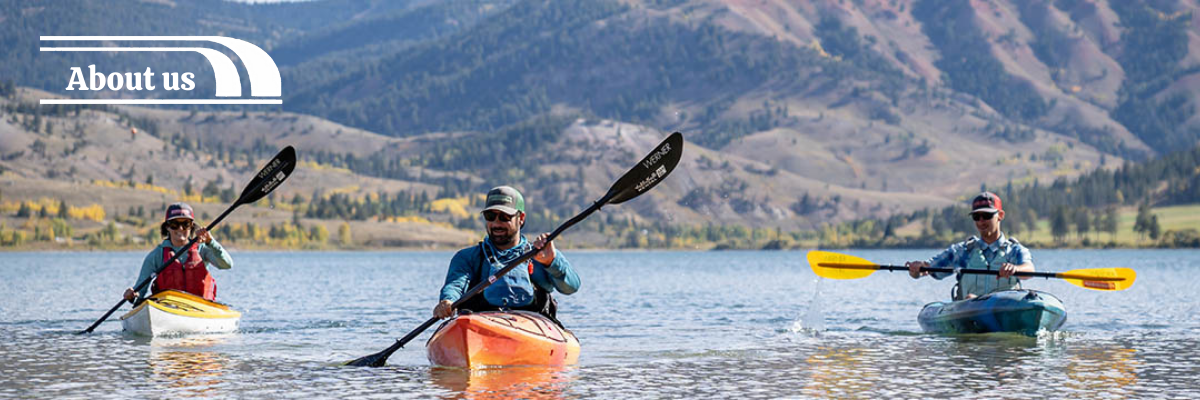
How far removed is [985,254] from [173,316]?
64.1 ft

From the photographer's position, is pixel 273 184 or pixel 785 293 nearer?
pixel 273 184

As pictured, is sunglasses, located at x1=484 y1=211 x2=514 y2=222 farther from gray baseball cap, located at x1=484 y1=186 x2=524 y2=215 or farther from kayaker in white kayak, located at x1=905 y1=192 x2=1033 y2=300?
kayaker in white kayak, located at x1=905 y1=192 x2=1033 y2=300

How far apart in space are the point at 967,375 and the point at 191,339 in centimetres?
1928

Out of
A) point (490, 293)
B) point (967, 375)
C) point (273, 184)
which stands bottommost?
point (967, 375)

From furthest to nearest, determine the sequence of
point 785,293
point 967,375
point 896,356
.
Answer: point 785,293
point 896,356
point 967,375

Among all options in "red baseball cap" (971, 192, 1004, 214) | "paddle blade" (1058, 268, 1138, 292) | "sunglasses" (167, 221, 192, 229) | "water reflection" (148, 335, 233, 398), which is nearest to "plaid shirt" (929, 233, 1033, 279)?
"red baseball cap" (971, 192, 1004, 214)

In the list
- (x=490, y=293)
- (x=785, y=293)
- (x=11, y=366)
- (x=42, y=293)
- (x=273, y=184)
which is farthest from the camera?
(x=785, y=293)

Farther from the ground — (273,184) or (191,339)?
(273,184)

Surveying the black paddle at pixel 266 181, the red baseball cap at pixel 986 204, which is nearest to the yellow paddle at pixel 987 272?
the red baseball cap at pixel 986 204

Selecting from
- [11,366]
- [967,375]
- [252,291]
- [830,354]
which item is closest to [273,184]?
[11,366]

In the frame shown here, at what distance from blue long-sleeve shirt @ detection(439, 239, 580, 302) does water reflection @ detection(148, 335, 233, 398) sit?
4268 mm

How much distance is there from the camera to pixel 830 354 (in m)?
33.7

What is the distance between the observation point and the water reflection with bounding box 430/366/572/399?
24.4 m

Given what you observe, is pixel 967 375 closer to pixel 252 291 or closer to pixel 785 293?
pixel 785 293
